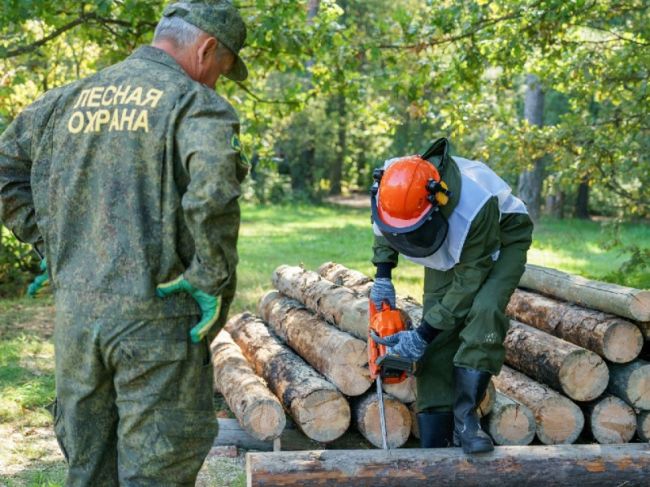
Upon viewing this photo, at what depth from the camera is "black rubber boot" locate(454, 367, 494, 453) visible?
470 cm

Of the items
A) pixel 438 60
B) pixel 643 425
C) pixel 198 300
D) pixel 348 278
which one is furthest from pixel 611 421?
pixel 438 60

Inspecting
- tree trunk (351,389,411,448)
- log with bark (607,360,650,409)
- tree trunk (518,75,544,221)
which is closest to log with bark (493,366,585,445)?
log with bark (607,360,650,409)

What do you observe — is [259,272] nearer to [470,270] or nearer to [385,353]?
[385,353]

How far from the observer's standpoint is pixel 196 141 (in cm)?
321

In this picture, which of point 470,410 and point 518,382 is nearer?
point 470,410

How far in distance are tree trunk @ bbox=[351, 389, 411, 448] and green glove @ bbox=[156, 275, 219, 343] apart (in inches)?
96.9

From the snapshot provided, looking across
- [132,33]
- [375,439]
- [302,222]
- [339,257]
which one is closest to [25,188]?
[375,439]

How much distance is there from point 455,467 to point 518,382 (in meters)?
1.61

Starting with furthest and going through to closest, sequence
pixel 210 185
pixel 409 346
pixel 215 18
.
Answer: pixel 409 346, pixel 215 18, pixel 210 185

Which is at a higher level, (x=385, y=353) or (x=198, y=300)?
(x=198, y=300)

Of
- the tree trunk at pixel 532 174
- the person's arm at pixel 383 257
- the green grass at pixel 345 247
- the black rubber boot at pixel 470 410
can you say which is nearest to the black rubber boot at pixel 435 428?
the black rubber boot at pixel 470 410

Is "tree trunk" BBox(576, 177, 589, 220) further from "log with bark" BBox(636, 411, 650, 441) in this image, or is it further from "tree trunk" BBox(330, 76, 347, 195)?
"log with bark" BBox(636, 411, 650, 441)

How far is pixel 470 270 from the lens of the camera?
15.1 feet

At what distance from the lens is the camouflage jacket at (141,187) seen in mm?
3236
